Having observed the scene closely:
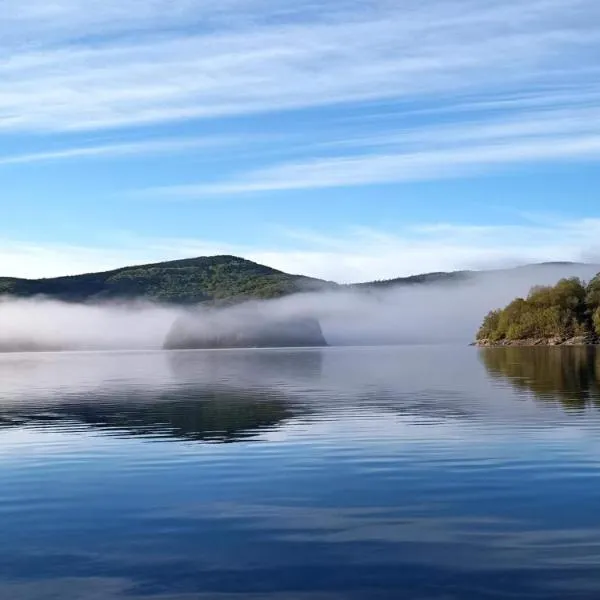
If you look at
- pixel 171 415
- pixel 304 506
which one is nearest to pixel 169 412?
pixel 171 415

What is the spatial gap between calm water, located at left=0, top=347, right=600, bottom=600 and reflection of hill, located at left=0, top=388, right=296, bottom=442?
1.24ft

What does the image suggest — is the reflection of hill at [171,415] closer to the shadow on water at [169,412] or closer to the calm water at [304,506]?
the shadow on water at [169,412]

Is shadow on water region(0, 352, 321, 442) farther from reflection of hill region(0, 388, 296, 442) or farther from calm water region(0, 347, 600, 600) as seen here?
calm water region(0, 347, 600, 600)

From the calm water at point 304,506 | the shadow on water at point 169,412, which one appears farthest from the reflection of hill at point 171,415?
the calm water at point 304,506

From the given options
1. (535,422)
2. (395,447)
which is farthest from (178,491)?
(535,422)

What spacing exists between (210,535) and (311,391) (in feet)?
181

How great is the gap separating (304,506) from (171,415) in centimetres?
3003

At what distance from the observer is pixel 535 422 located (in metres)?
46.1

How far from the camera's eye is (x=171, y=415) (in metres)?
54.6

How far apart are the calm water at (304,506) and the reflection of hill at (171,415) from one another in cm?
38

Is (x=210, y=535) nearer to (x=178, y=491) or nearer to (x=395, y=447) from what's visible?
(x=178, y=491)

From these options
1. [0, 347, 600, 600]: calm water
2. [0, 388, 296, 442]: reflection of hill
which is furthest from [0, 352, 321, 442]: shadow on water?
[0, 347, 600, 600]: calm water

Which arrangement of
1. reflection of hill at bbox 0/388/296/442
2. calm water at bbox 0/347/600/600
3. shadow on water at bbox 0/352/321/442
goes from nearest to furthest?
calm water at bbox 0/347/600/600, reflection of hill at bbox 0/388/296/442, shadow on water at bbox 0/352/321/442

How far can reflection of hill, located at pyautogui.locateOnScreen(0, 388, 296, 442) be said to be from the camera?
45.5 m
